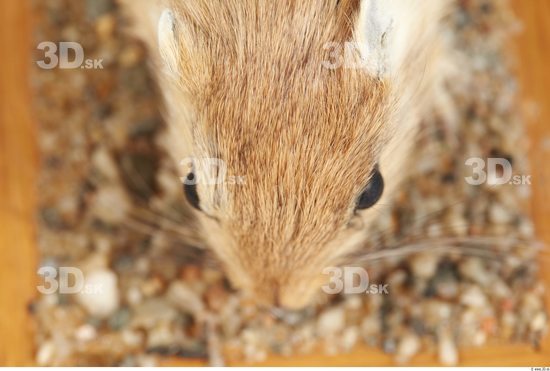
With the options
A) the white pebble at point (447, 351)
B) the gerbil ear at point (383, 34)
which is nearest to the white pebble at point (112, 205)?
the gerbil ear at point (383, 34)

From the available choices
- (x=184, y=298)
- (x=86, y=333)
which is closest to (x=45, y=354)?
(x=86, y=333)

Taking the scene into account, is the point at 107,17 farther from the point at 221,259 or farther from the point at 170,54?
the point at 221,259

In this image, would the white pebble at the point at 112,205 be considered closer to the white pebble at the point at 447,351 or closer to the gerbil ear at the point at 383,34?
the gerbil ear at the point at 383,34

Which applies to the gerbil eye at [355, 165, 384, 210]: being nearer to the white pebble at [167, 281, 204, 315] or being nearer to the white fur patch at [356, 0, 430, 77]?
the white fur patch at [356, 0, 430, 77]

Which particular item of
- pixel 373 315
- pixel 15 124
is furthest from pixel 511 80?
pixel 15 124

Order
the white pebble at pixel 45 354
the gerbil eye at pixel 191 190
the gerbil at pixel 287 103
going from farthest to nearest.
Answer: the white pebble at pixel 45 354
the gerbil eye at pixel 191 190
the gerbil at pixel 287 103

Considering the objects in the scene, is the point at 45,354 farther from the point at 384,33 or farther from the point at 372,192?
the point at 384,33

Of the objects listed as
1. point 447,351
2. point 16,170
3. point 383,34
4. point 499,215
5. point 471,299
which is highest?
point 383,34

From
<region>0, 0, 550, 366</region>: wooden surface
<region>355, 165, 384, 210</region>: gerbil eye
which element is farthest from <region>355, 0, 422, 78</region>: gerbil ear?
<region>0, 0, 550, 366</region>: wooden surface
